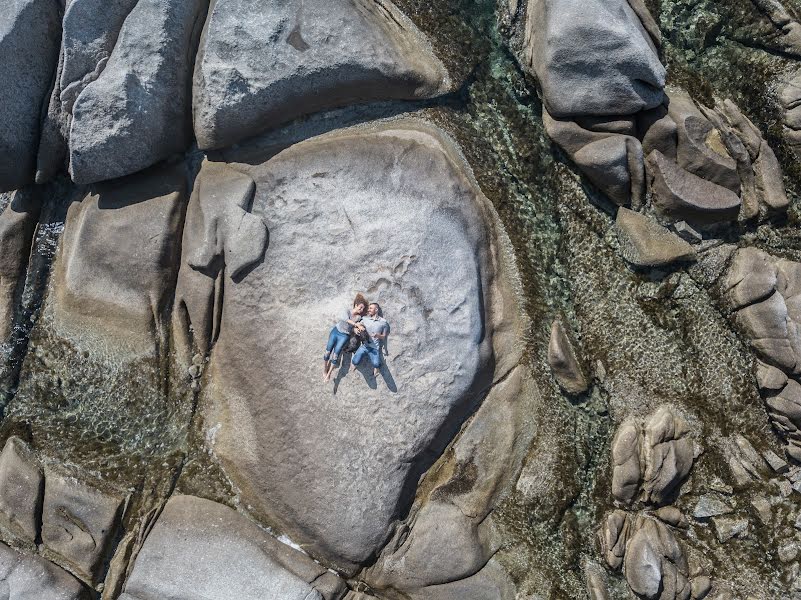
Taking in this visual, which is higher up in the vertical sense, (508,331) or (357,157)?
(357,157)

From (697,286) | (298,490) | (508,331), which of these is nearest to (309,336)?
(298,490)

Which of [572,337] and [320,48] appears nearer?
[320,48]

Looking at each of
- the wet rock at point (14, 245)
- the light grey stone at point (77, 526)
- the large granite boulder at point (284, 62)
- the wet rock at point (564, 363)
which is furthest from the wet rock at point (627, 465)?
the wet rock at point (14, 245)

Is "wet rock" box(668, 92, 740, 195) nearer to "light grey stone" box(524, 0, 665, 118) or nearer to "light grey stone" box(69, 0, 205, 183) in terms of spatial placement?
"light grey stone" box(524, 0, 665, 118)

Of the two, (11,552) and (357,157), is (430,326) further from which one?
(11,552)

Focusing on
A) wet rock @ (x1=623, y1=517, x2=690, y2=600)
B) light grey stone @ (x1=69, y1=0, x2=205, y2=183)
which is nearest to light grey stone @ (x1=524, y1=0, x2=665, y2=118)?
light grey stone @ (x1=69, y1=0, x2=205, y2=183)

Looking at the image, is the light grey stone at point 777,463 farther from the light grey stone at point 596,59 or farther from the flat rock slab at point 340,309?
the light grey stone at point 596,59
